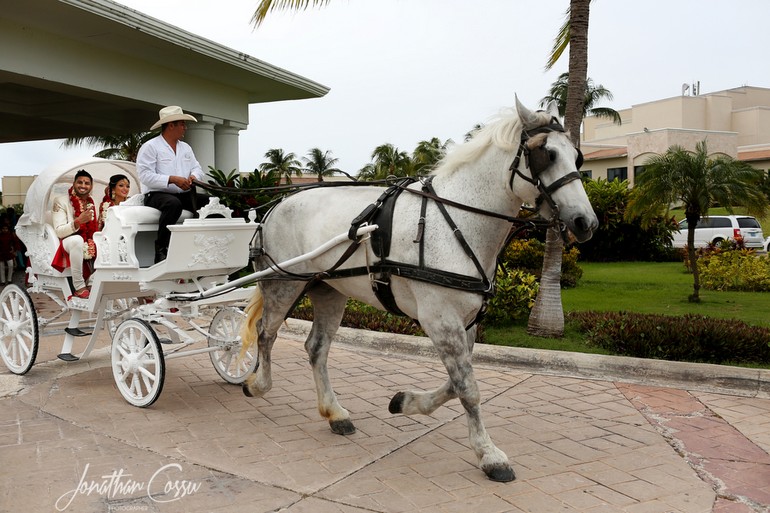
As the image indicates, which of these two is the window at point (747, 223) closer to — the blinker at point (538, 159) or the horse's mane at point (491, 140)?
the horse's mane at point (491, 140)

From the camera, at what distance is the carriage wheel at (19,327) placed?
661cm

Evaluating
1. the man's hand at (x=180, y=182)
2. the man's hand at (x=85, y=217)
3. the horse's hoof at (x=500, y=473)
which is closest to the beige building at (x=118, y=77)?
the man's hand at (x=85, y=217)

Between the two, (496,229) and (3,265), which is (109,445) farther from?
(3,265)

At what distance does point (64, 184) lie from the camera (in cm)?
749

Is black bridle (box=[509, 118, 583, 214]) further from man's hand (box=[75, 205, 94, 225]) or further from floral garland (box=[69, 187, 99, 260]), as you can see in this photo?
floral garland (box=[69, 187, 99, 260])

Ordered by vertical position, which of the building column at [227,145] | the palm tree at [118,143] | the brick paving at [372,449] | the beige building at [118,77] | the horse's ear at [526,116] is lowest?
the brick paving at [372,449]

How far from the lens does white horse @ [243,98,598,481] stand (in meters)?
4.09

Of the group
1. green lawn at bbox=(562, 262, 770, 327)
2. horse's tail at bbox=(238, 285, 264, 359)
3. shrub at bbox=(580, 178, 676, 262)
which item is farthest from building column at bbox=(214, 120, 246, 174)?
shrub at bbox=(580, 178, 676, 262)

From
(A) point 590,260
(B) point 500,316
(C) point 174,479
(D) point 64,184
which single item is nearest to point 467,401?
(C) point 174,479

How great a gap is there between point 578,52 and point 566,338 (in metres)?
3.43

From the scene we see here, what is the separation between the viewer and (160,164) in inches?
234

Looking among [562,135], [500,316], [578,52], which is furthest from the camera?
[500,316]

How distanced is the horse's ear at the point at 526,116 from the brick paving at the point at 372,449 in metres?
2.25

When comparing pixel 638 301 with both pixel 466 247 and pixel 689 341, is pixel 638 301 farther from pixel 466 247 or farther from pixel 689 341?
pixel 466 247
